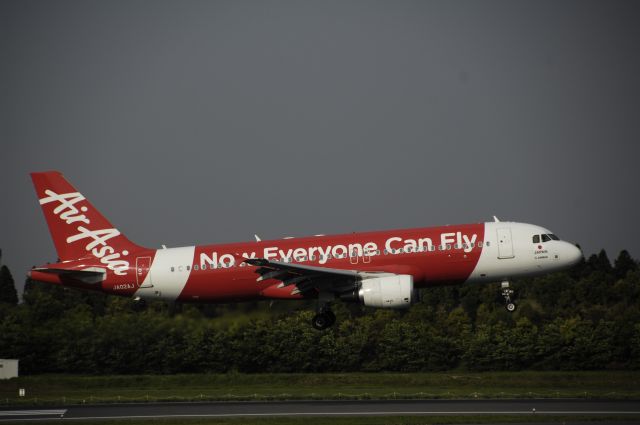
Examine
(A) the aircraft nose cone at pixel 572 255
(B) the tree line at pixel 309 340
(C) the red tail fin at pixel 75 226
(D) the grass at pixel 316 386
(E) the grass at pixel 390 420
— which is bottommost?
(E) the grass at pixel 390 420

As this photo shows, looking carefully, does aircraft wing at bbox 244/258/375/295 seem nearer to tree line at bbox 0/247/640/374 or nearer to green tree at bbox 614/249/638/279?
tree line at bbox 0/247/640/374

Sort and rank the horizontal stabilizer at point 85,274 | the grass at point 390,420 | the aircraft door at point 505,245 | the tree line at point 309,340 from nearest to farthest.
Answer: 1. the grass at point 390,420
2. the aircraft door at point 505,245
3. the horizontal stabilizer at point 85,274
4. the tree line at point 309,340

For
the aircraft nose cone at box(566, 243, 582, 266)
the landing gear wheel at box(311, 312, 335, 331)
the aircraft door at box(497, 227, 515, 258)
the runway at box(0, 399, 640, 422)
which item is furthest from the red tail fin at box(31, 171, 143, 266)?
the aircraft nose cone at box(566, 243, 582, 266)

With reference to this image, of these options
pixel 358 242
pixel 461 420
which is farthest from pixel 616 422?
pixel 358 242

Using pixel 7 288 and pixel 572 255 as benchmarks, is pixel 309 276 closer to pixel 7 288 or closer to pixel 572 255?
pixel 572 255

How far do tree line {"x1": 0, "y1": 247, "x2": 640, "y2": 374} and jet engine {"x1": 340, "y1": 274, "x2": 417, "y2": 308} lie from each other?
12513 mm

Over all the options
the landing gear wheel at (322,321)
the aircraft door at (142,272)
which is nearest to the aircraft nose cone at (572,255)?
the landing gear wheel at (322,321)

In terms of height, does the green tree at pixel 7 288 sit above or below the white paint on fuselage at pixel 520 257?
above

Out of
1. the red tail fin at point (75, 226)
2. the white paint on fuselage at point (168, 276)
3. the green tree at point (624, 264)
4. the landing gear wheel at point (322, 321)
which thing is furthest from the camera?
the green tree at point (624, 264)

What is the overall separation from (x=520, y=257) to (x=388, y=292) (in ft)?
21.5

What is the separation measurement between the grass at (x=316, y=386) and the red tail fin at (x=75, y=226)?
25.7ft

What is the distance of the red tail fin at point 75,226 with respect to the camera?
49.7 metres

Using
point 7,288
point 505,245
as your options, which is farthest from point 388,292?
point 7,288

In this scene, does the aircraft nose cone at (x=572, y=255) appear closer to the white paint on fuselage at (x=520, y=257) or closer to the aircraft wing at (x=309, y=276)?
the white paint on fuselage at (x=520, y=257)
